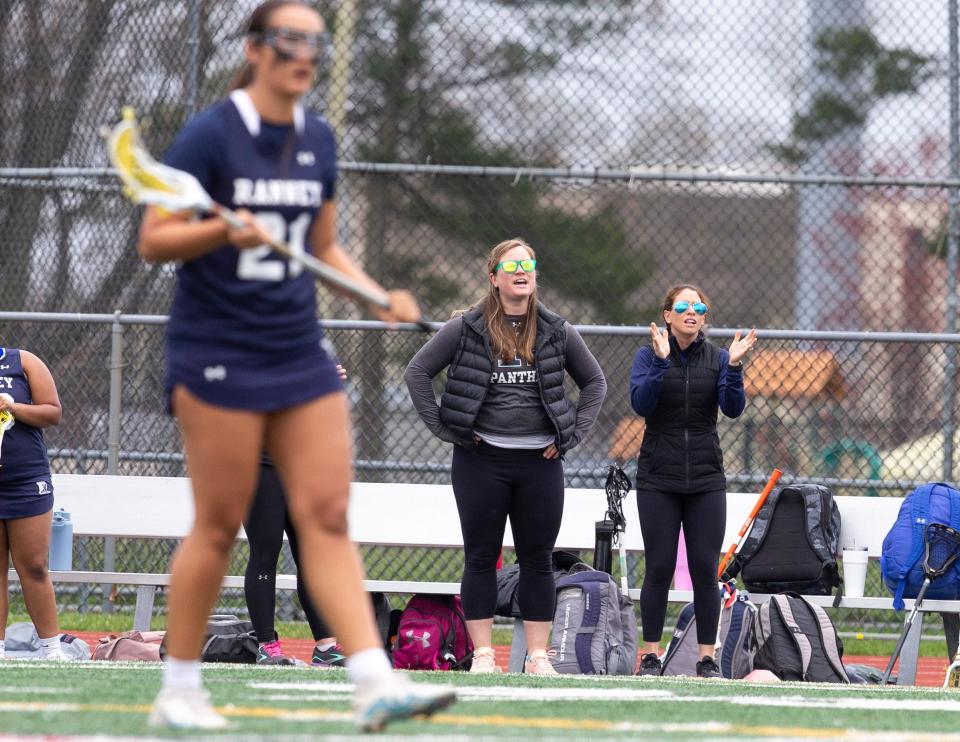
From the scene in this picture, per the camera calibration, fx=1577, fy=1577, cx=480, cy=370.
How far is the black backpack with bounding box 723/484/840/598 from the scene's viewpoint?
→ 8.23m

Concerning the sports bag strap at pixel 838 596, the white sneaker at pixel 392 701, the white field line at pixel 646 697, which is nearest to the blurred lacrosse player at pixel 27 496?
the white field line at pixel 646 697

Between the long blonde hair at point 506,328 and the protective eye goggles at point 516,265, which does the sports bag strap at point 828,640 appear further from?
the protective eye goggles at point 516,265

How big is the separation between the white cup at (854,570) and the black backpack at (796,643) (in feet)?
2.42

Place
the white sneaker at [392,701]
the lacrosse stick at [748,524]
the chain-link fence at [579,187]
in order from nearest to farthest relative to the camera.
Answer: the white sneaker at [392,701], the lacrosse stick at [748,524], the chain-link fence at [579,187]

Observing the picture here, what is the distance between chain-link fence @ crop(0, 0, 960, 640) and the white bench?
0.67 meters

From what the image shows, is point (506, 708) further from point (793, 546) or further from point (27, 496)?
point (793, 546)

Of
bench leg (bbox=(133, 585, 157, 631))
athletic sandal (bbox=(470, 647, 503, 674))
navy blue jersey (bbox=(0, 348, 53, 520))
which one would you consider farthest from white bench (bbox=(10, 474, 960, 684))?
athletic sandal (bbox=(470, 647, 503, 674))

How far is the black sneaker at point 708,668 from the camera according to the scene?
720cm

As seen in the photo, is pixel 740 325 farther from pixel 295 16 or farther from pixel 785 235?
pixel 295 16

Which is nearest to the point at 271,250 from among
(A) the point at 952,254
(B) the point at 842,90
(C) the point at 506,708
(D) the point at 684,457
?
(C) the point at 506,708

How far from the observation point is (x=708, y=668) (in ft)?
23.7

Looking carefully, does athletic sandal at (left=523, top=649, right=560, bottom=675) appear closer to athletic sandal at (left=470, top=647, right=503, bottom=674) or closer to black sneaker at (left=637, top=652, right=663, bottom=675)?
athletic sandal at (left=470, top=647, right=503, bottom=674)

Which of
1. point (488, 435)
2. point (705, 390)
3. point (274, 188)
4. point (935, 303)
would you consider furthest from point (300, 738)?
point (935, 303)

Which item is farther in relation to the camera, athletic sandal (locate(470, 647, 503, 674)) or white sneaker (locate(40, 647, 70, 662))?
white sneaker (locate(40, 647, 70, 662))
